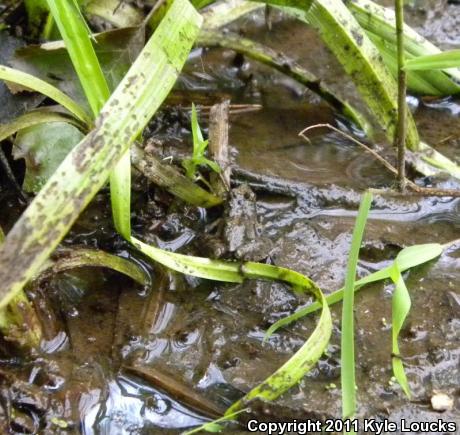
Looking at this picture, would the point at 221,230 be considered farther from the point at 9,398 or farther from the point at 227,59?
the point at 227,59

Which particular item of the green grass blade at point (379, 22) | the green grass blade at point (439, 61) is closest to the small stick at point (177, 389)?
the green grass blade at point (439, 61)

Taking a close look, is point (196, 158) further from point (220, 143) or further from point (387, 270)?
point (387, 270)

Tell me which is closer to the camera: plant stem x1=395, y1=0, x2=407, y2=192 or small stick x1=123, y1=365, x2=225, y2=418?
small stick x1=123, y1=365, x2=225, y2=418

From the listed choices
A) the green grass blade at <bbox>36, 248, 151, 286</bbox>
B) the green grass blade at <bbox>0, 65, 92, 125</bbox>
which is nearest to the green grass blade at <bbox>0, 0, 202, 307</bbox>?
the green grass blade at <bbox>0, 65, 92, 125</bbox>

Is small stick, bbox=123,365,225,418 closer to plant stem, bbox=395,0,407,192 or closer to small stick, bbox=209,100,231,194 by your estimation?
small stick, bbox=209,100,231,194

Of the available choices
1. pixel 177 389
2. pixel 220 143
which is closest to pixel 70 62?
pixel 220 143

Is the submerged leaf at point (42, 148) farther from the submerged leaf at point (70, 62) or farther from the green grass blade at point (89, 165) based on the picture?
the green grass blade at point (89, 165)
